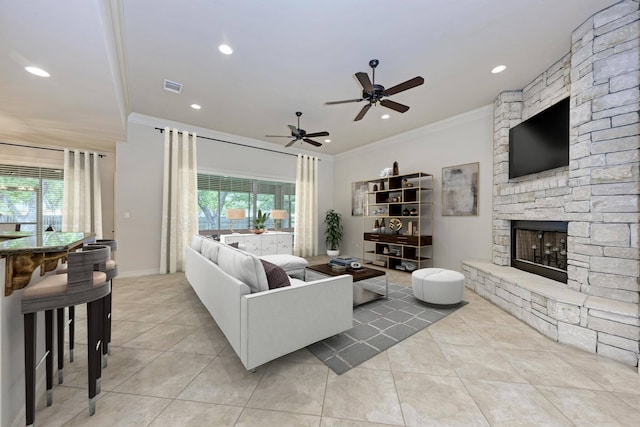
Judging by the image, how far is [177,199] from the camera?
15.7ft

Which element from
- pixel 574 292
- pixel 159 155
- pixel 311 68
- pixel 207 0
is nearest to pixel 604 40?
pixel 574 292

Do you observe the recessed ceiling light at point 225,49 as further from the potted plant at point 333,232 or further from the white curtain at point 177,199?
the potted plant at point 333,232

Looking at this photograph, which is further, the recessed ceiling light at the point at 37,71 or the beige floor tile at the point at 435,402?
the recessed ceiling light at the point at 37,71

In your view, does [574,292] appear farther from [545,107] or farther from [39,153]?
[39,153]

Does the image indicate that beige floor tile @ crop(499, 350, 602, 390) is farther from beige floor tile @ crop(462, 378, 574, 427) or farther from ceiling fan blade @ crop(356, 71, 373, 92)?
ceiling fan blade @ crop(356, 71, 373, 92)

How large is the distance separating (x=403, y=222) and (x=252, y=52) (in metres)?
4.26

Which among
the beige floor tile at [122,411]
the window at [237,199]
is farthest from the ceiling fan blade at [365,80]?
the window at [237,199]

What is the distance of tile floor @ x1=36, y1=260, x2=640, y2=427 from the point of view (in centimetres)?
144

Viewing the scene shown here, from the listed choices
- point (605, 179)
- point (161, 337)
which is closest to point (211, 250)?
point (161, 337)

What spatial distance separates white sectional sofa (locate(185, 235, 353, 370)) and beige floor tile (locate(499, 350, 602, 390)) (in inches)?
53.4

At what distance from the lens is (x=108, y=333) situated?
6.75 feet

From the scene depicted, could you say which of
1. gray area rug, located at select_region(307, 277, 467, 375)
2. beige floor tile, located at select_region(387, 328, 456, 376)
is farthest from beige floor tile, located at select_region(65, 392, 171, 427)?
beige floor tile, located at select_region(387, 328, 456, 376)

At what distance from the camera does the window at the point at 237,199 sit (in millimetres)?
5363

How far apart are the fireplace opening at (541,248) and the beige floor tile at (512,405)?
183 centimetres
